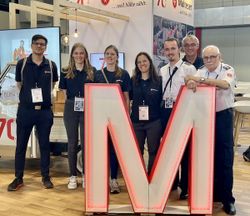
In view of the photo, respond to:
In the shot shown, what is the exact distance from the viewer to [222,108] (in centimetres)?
296

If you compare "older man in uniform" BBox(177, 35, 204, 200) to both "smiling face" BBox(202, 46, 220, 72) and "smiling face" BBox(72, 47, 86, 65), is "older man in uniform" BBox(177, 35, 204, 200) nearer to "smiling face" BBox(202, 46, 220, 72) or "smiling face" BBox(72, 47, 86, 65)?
"smiling face" BBox(202, 46, 220, 72)

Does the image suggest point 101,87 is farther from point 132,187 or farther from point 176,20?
point 176,20

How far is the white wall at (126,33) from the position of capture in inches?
262

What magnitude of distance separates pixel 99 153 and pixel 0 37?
13.8ft

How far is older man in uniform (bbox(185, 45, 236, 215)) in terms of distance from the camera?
2.86 meters

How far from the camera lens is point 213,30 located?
1230 cm

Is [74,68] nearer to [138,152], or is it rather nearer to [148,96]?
[148,96]

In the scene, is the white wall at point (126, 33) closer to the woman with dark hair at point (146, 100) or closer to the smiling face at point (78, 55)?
the smiling face at point (78, 55)

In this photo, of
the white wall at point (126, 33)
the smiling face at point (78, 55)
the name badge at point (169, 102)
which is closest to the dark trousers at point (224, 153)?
the name badge at point (169, 102)

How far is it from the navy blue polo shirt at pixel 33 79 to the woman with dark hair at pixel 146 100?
88cm

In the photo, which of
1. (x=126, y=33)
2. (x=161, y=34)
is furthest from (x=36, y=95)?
(x=161, y=34)

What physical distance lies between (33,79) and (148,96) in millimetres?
1130

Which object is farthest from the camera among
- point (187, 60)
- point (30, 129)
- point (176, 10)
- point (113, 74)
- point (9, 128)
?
point (176, 10)

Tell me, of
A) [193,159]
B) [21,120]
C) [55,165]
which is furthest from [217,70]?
[55,165]
